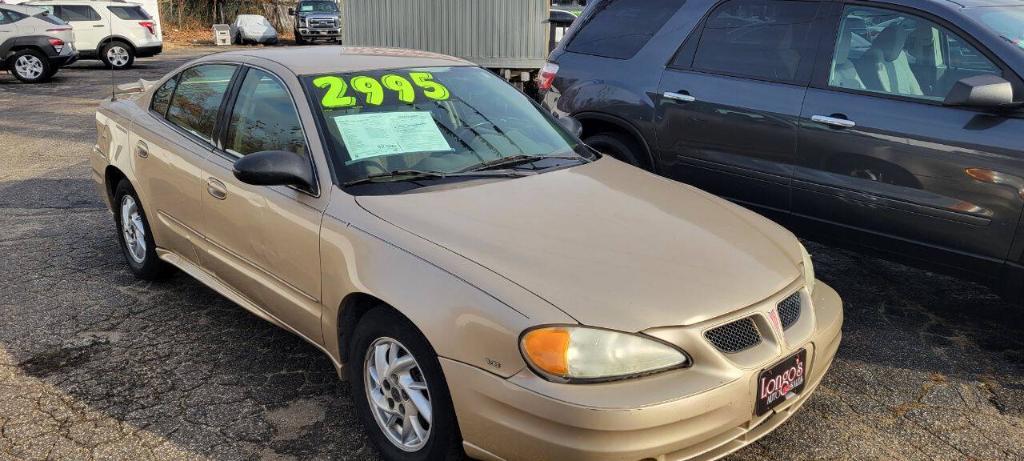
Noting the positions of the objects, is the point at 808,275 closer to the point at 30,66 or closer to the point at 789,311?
the point at 789,311

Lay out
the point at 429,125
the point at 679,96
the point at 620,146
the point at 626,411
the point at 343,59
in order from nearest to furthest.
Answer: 1. the point at 626,411
2. the point at 429,125
3. the point at 343,59
4. the point at 679,96
5. the point at 620,146

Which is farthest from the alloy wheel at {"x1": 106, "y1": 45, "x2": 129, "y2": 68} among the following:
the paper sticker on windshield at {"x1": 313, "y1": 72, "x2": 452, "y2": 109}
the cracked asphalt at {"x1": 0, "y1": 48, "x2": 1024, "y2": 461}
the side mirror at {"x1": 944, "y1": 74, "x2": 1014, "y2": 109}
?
the side mirror at {"x1": 944, "y1": 74, "x2": 1014, "y2": 109}

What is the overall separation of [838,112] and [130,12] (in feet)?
62.6

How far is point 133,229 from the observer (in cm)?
483

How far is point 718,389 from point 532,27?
944cm

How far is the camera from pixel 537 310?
8.07ft

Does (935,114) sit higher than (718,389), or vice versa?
(935,114)

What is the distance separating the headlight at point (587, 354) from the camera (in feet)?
7.88

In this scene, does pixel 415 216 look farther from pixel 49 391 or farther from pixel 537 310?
pixel 49 391

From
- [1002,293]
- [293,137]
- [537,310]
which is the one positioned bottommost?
[1002,293]

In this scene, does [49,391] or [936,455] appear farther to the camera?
[49,391]

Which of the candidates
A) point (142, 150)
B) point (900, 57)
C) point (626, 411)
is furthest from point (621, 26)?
point (626, 411)

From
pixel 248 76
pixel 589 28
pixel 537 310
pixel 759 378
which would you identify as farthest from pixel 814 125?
pixel 248 76

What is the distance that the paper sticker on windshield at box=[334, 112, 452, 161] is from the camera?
3359 millimetres
